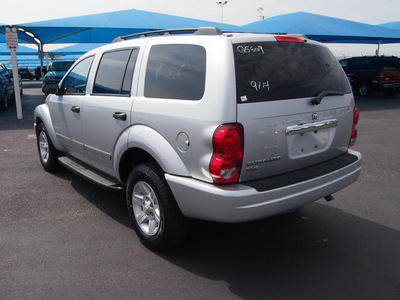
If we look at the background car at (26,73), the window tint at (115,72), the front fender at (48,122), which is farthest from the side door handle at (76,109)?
the background car at (26,73)

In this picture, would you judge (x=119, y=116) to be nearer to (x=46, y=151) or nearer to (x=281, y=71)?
(x=281, y=71)

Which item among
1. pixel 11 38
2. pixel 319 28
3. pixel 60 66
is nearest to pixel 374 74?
pixel 319 28

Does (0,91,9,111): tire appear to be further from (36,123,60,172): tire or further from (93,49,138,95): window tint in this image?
(93,49,138,95): window tint

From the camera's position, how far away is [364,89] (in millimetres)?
18453

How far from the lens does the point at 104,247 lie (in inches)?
134

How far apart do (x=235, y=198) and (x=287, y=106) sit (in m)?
0.89

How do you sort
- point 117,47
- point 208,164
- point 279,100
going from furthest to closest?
1. point 117,47
2. point 279,100
3. point 208,164

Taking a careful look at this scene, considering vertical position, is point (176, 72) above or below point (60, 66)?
below

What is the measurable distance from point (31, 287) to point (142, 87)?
6.22 feet

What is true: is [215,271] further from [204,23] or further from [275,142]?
[204,23]

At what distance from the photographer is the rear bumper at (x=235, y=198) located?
2656 millimetres

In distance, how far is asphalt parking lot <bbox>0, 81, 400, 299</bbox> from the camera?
279 cm

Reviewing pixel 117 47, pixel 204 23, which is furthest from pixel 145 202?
pixel 204 23

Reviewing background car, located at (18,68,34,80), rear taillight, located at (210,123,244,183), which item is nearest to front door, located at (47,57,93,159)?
rear taillight, located at (210,123,244,183)
